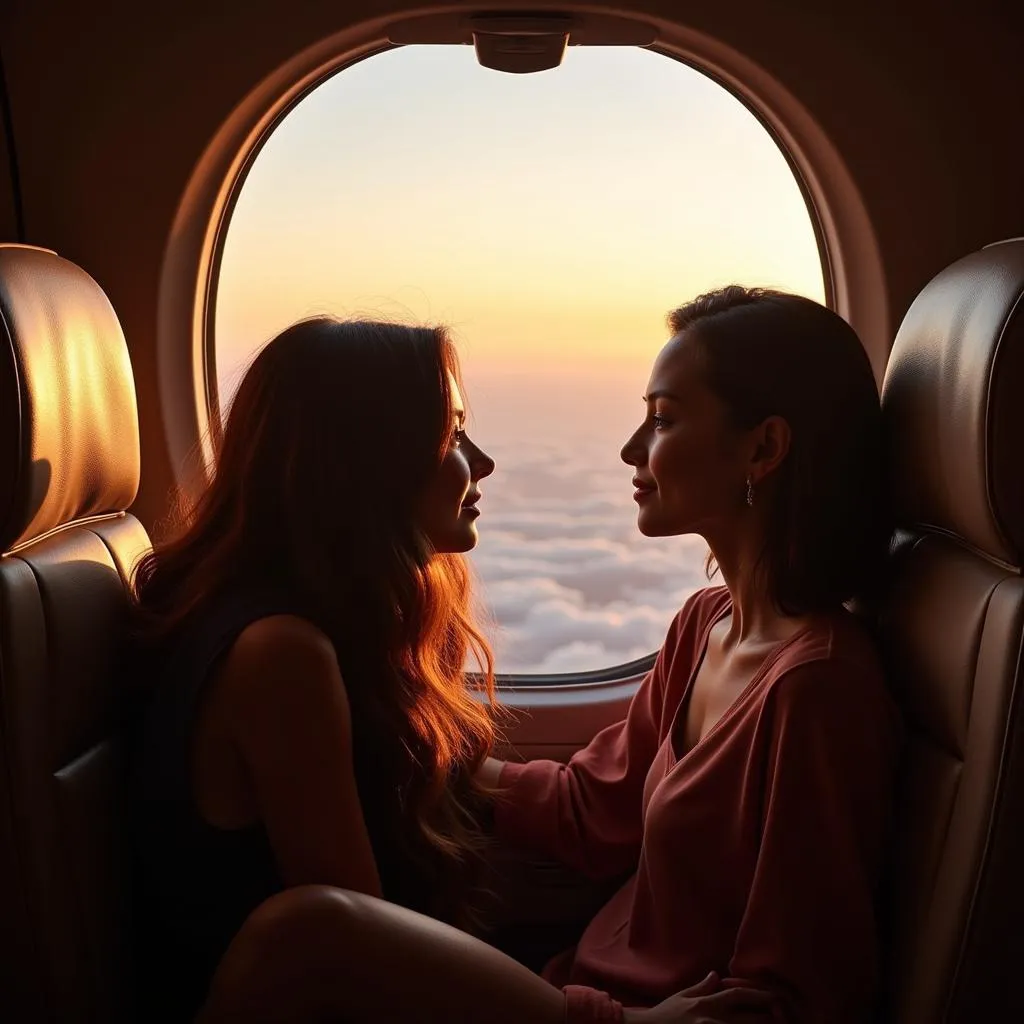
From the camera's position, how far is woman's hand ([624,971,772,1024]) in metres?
1.27

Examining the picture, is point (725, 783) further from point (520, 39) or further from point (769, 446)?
point (520, 39)

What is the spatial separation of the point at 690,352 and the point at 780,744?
1.76 ft

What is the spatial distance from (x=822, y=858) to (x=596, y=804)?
0.50m

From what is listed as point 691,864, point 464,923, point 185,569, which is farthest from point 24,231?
point 691,864

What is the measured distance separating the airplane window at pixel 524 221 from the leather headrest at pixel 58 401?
547 millimetres

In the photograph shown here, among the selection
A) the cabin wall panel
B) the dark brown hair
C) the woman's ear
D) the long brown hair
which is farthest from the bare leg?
the cabin wall panel

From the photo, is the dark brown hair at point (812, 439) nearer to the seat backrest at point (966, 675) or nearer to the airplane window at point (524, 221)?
the seat backrest at point (966, 675)

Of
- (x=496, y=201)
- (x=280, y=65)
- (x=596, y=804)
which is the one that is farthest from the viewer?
(x=496, y=201)

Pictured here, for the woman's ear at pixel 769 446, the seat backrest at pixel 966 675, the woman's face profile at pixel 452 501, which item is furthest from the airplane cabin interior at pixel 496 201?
the woman's face profile at pixel 452 501

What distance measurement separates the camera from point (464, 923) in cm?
160

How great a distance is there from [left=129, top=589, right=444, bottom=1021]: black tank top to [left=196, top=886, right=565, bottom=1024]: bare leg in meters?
0.13

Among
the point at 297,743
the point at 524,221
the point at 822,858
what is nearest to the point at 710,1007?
the point at 822,858

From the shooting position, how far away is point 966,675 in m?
1.23

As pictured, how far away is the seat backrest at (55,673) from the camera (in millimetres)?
A: 1207
